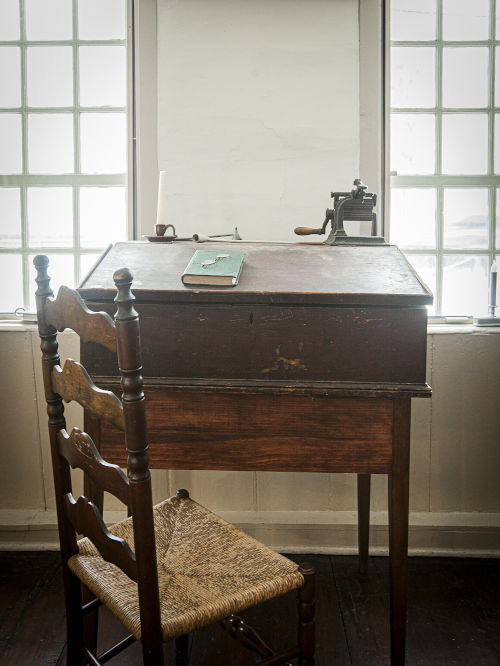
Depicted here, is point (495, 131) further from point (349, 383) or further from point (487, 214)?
point (349, 383)

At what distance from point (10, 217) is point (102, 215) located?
43 centimetres

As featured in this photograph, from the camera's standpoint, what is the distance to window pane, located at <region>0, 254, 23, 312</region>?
9.79 feet

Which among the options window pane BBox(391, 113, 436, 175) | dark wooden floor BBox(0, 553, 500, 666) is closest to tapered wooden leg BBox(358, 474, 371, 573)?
dark wooden floor BBox(0, 553, 500, 666)

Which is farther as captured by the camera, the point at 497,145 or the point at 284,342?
the point at 497,145

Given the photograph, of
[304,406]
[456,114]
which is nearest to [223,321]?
[304,406]

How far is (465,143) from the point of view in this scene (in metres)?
2.89

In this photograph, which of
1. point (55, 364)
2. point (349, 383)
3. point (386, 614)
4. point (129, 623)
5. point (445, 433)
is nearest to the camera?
point (129, 623)

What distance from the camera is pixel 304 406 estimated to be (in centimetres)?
177

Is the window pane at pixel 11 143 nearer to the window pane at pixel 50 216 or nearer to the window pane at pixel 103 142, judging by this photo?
Result: the window pane at pixel 50 216

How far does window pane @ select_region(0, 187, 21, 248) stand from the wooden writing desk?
1.37m

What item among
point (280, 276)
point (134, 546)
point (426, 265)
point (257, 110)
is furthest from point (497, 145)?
point (134, 546)

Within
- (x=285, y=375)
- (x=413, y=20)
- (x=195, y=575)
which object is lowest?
(x=195, y=575)

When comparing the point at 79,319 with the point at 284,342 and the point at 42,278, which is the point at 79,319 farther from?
the point at 284,342

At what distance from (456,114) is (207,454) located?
203 cm
